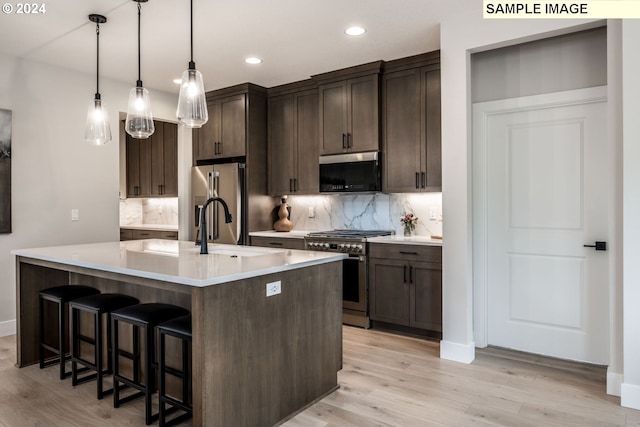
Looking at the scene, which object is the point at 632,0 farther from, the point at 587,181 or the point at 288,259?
the point at 288,259

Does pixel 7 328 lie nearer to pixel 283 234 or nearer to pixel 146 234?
pixel 146 234

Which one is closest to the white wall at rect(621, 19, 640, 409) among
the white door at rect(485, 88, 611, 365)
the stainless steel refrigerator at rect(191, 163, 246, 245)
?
the white door at rect(485, 88, 611, 365)

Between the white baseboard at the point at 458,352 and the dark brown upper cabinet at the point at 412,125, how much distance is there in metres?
1.40

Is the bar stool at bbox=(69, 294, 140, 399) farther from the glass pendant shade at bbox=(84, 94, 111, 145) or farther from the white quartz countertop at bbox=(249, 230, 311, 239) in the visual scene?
the white quartz countertop at bbox=(249, 230, 311, 239)

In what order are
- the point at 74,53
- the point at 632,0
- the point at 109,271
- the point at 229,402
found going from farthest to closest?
1. the point at 74,53
2. the point at 632,0
3. the point at 109,271
4. the point at 229,402

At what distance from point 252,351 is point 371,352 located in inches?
64.1

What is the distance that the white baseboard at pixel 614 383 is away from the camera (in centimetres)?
273

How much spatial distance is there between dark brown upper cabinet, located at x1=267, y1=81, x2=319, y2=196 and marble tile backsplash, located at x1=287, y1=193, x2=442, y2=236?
35cm

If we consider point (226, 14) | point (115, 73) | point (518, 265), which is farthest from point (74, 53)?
point (518, 265)

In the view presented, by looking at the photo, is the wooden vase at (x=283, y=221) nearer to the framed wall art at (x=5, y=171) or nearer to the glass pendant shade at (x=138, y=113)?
the glass pendant shade at (x=138, y=113)

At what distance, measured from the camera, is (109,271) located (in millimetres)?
2449

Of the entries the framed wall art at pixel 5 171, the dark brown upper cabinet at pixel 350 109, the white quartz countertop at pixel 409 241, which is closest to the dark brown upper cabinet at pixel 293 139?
the dark brown upper cabinet at pixel 350 109

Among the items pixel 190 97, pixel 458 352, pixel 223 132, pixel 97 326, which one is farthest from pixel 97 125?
pixel 458 352

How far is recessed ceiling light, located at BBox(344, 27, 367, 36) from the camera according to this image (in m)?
3.51
